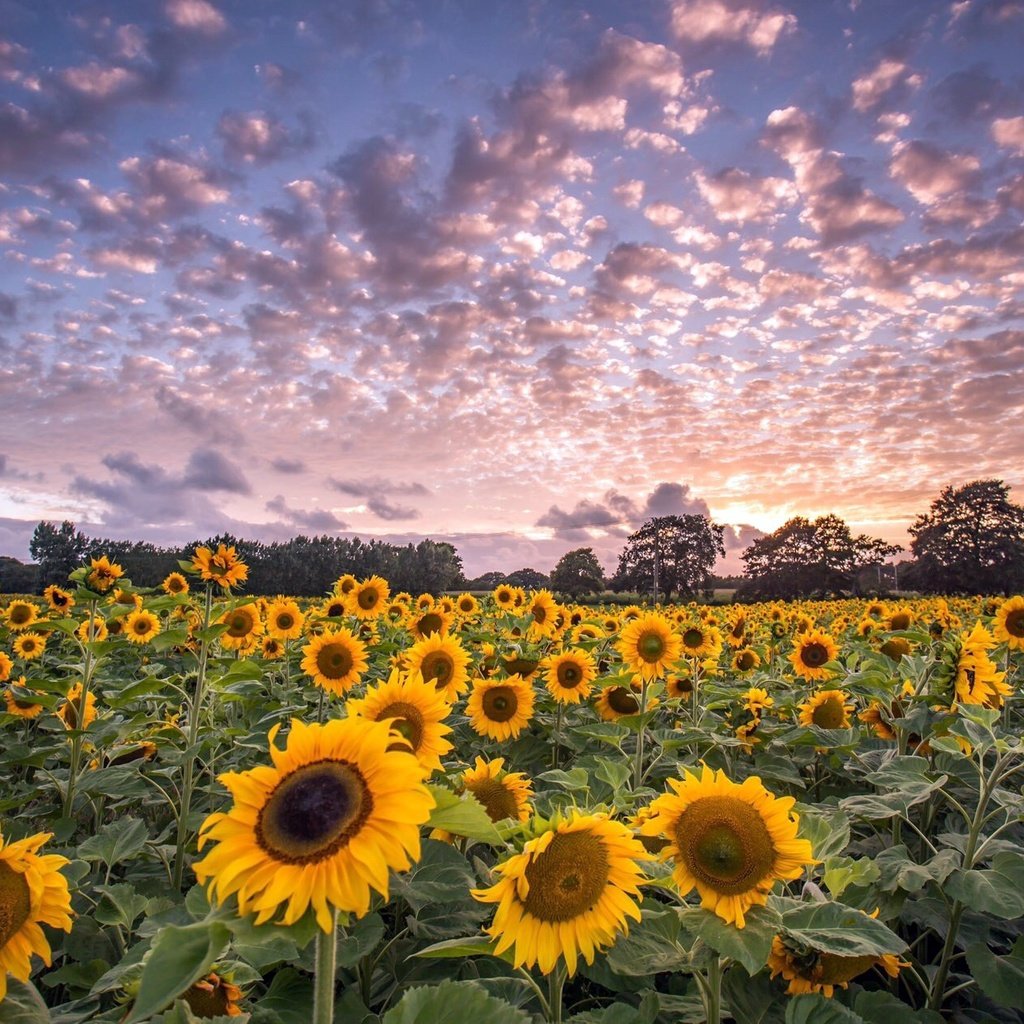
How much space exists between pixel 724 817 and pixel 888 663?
12.3 feet

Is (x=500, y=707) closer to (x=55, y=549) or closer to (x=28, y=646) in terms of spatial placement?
(x=28, y=646)

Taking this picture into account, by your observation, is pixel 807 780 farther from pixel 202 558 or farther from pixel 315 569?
pixel 315 569

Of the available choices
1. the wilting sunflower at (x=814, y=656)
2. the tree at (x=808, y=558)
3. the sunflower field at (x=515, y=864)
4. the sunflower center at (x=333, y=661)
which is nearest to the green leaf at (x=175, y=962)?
the sunflower field at (x=515, y=864)

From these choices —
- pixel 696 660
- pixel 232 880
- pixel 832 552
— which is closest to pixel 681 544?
pixel 832 552

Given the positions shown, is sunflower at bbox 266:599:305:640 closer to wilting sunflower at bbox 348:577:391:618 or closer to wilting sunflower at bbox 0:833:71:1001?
wilting sunflower at bbox 348:577:391:618

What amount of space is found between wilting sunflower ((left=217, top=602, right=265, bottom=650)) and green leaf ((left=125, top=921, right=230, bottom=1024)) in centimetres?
658

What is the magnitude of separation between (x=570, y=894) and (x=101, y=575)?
476 centimetres

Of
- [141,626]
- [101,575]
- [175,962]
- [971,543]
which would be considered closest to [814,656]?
[101,575]

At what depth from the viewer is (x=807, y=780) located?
546cm

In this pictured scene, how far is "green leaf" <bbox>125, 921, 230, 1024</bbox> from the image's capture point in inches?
45.3

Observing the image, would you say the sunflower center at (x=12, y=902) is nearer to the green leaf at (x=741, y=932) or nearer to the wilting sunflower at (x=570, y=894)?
the wilting sunflower at (x=570, y=894)

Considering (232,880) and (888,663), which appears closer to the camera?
(232,880)

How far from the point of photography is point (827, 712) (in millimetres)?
5629

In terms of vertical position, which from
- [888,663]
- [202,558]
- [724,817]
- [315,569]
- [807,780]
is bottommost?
[807,780]
